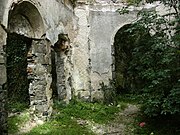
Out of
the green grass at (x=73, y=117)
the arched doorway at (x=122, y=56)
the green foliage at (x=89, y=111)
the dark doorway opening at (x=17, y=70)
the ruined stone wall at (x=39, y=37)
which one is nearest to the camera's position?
the green grass at (x=73, y=117)

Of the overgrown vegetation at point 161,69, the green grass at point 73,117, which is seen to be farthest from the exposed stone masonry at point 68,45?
the overgrown vegetation at point 161,69

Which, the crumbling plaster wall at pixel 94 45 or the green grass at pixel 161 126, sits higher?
the crumbling plaster wall at pixel 94 45

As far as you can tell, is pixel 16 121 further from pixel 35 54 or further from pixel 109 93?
pixel 109 93

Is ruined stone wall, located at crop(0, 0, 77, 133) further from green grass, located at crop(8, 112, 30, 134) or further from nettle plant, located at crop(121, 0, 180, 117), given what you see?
nettle plant, located at crop(121, 0, 180, 117)

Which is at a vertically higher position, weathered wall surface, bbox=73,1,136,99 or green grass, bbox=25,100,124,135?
weathered wall surface, bbox=73,1,136,99

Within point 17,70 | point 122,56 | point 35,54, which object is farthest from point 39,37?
point 122,56

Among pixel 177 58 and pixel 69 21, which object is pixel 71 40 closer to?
pixel 69 21

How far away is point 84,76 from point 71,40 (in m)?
1.28

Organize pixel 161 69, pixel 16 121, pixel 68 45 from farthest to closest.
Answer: pixel 68 45 → pixel 16 121 → pixel 161 69

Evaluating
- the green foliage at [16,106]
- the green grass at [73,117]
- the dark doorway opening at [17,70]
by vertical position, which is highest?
the dark doorway opening at [17,70]

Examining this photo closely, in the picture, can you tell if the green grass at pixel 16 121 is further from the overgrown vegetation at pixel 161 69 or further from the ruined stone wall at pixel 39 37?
the overgrown vegetation at pixel 161 69

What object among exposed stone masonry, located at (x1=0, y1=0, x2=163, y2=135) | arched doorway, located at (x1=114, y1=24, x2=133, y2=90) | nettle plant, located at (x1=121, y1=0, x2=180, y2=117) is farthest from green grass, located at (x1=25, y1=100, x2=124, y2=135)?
arched doorway, located at (x1=114, y1=24, x2=133, y2=90)

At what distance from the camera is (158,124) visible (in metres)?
6.32

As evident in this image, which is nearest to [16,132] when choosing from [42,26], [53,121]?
[53,121]
